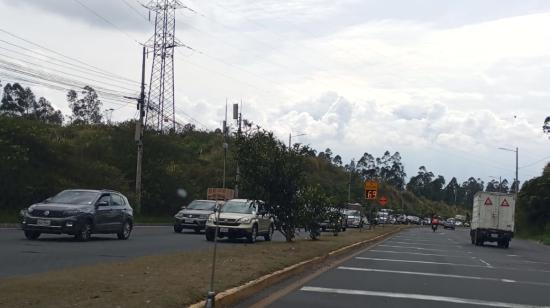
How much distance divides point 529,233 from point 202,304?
64051 millimetres

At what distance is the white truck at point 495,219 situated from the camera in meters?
36.8

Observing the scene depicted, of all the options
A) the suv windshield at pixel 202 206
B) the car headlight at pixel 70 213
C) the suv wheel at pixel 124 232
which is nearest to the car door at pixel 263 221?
the suv wheel at pixel 124 232

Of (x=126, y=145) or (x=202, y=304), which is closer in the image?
(x=202, y=304)

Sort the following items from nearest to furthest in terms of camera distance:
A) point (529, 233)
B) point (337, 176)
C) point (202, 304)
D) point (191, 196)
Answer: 1. point (202, 304)
2. point (191, 196)
3. point (529, 233)
4. point (337, 176)

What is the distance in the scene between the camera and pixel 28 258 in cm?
1436

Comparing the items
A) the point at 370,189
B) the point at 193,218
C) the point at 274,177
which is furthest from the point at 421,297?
the point at 370,189

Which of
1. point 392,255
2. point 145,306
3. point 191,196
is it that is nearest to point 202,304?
point 145,306

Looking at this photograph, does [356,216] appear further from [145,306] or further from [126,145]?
[145,306]

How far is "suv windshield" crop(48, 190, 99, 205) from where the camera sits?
21.1 m

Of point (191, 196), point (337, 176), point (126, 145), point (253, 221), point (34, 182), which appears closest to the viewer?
point (253, 221)

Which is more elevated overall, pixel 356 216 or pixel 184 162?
pixel 184 162

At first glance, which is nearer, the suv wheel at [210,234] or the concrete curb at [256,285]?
the concrete curb at [256,285]

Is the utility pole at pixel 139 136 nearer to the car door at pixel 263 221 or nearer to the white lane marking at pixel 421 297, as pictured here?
the car door at pixel 263 221

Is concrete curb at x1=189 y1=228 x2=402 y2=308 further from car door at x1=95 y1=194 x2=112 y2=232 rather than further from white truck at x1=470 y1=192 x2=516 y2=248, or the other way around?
white truck at x1=470 y1=192 x2=516 y2=248
